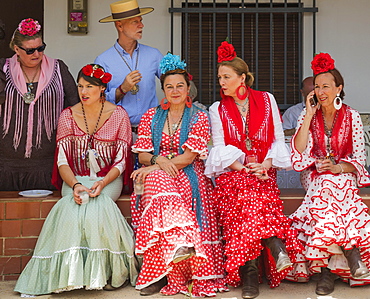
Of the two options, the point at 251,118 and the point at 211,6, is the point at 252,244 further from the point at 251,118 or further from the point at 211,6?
the point at 211,6

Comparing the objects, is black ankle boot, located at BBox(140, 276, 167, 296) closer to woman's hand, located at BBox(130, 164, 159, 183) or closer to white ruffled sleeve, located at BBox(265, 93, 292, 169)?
woman's hand, located at BBox(130, 164, 159, 183)

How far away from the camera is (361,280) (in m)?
4.79

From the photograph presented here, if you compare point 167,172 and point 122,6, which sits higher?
point 122,6

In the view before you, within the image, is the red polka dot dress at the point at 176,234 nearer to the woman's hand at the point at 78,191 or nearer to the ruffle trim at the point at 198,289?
the ruffle trim at the point at 198,289

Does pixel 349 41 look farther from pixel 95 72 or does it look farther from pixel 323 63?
pixel 95 72

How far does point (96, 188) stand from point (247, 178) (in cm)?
110

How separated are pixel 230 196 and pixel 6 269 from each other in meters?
1.79

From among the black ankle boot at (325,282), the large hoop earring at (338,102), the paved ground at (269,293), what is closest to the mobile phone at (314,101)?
the large hoop earring at (338,102)

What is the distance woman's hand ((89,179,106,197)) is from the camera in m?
4.91

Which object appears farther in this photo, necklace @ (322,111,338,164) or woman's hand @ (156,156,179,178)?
necklace @ (322,111,338,164)

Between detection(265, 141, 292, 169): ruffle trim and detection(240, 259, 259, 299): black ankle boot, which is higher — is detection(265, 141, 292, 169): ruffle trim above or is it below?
above

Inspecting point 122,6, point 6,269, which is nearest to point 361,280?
point 6,269

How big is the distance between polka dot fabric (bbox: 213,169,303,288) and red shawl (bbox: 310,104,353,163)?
47cm

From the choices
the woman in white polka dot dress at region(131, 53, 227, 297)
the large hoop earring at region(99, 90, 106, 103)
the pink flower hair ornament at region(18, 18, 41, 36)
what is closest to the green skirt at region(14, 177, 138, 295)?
the woman in white polka dot dress at region(131, 53, 227, 297)
